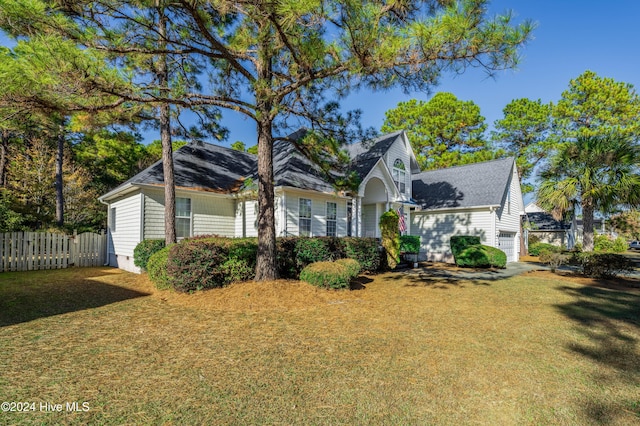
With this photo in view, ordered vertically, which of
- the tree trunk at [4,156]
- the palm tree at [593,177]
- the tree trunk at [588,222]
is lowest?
the tree trunk at [588,222]

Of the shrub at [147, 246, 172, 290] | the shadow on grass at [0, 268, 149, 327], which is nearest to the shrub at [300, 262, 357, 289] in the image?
the shrub at [147, 246, 172, 290]

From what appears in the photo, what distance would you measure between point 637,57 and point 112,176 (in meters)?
32.8

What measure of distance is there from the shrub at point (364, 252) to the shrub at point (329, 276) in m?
2.79

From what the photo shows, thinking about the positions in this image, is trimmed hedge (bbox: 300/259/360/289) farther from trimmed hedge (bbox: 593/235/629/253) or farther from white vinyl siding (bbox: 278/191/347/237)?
trimmed hedge (bbox: 593/235/629/253)

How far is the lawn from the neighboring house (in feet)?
32.3

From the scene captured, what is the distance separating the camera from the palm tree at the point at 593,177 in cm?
1277

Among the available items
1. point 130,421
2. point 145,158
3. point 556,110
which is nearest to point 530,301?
point 130,421

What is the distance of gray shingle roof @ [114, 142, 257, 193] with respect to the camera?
40.2ft

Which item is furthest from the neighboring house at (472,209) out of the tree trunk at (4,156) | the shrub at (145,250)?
the tree trunk at (4,156)

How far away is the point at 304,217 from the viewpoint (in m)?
12.5

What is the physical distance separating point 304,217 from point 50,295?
26.9 ft

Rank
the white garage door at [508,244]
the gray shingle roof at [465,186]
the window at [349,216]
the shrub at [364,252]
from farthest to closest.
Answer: the white garage door at [508,244] < the gray shingle roof at [465,186] < the window at [349,216] < the shrub at [364,252]

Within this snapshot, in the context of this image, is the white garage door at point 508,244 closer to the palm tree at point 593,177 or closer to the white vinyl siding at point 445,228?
the white vinyl siding at point 445,228

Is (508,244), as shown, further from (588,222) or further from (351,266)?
(351,266)
